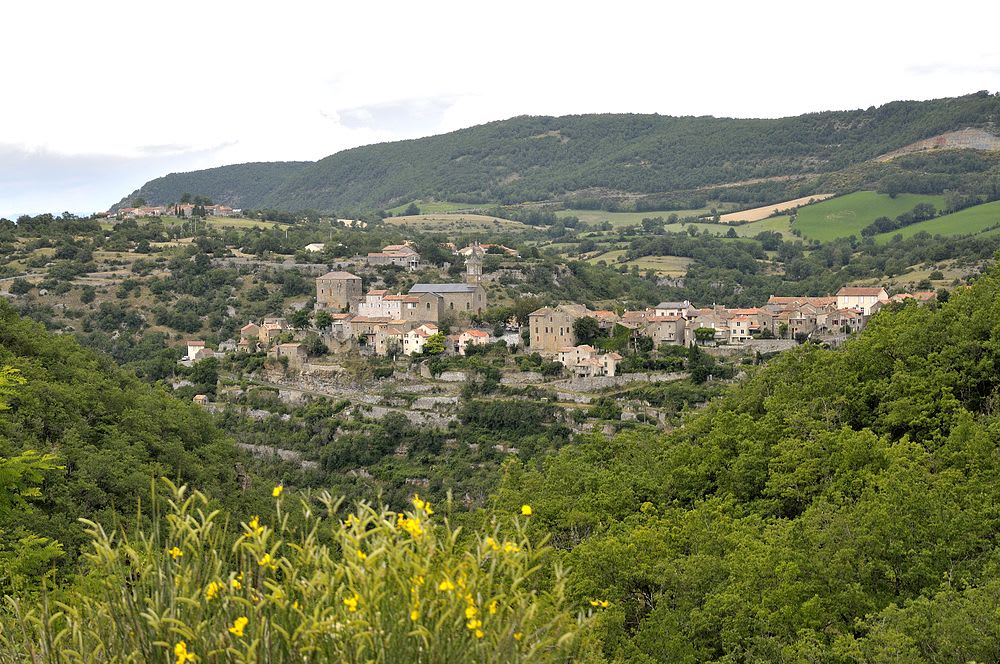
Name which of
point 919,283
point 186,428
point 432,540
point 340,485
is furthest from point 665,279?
point 432,540

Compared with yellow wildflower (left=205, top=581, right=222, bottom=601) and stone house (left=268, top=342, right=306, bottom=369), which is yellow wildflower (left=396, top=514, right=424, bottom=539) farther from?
stone house (left=268, top=342, right=306, bottom=369)

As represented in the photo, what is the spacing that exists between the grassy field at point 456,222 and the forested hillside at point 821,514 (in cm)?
10104

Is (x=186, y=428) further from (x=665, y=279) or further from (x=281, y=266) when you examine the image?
(x=665, y=279)

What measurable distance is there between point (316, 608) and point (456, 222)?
422 feet

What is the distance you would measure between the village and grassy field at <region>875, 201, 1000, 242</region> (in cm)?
4188

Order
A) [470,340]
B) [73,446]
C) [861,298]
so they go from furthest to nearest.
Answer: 1. [861,298]
2. [470,340]
3. [73,446]

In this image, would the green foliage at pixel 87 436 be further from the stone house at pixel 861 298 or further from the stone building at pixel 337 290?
the stone house at pixel 861 298

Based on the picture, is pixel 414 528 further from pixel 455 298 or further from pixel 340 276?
pixel 340 276

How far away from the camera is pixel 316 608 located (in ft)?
19.1

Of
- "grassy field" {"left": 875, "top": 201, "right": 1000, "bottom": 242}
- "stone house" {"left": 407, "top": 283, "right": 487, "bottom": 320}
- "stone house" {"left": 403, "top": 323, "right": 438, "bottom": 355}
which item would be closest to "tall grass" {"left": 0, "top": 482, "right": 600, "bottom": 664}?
"stone house" {"left": 403, "top": 323, "right": 438, "bottom": 355}

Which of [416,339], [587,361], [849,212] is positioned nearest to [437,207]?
[849,212]

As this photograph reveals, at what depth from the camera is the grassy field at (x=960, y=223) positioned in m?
97.9

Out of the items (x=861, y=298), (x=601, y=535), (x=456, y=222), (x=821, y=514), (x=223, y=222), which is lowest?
(x=601, y=535)

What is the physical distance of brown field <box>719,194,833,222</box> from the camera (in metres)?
129
